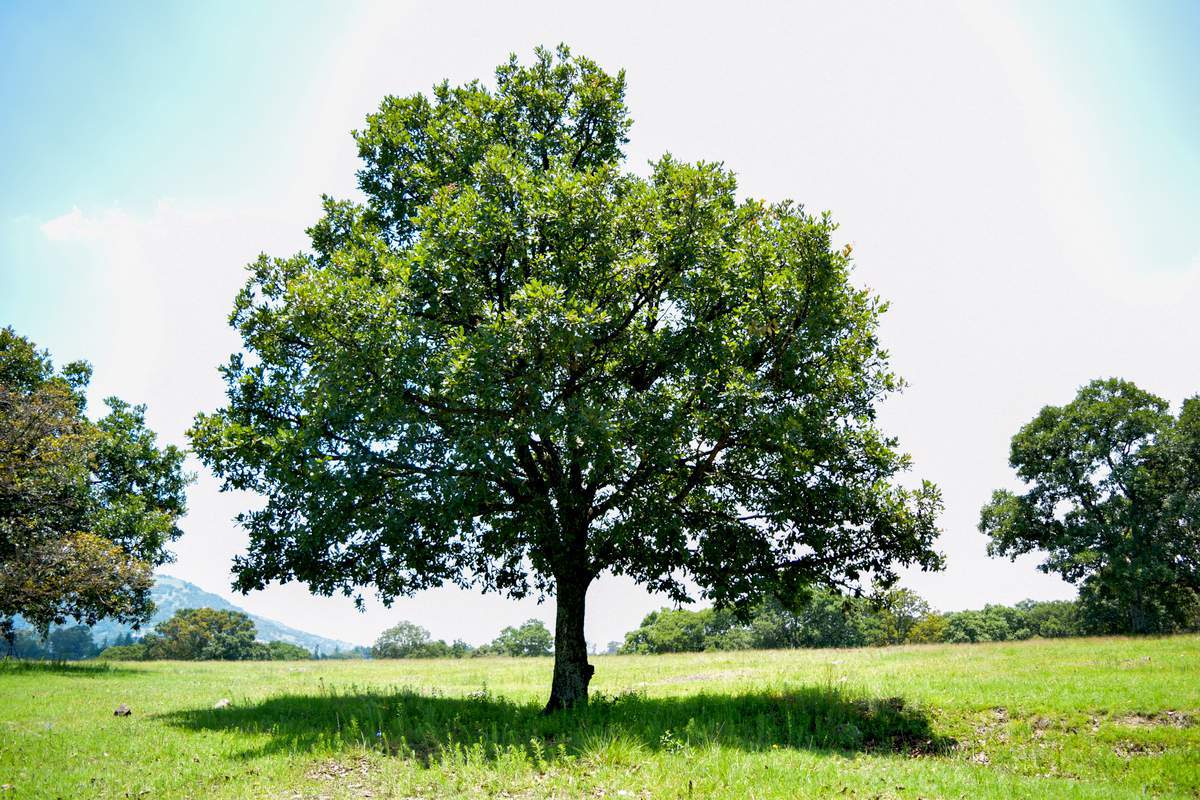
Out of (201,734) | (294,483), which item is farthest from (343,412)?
(201,734)

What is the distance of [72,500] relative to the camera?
100 ft

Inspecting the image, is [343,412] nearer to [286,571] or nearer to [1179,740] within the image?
[286,571]

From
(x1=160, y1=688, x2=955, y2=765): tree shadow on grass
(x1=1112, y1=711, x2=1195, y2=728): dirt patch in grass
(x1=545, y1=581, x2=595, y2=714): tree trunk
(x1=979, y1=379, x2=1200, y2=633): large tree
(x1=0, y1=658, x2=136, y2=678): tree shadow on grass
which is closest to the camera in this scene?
(x1=160, y1=688, x2=955, y2=765): tree shadow on grass

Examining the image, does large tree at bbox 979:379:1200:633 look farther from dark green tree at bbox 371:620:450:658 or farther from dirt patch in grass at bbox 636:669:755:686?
dark green tree at bbox 371:620:450:658

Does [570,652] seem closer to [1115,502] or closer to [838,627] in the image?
[1115,502]

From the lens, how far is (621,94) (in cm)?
1984

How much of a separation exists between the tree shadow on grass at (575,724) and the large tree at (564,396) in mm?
2405

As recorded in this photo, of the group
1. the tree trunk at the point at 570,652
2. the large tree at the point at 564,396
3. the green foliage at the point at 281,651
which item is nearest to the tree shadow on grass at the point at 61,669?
the large tree at the point at 564,396

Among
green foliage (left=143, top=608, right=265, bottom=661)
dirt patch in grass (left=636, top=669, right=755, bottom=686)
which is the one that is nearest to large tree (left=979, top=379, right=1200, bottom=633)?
dirt patch in grass (left=636, top=669, right=755, bottom=686)

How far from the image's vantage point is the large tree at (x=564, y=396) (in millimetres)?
14180

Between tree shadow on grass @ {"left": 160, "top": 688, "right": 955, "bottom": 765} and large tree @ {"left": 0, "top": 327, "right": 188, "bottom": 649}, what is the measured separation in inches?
647

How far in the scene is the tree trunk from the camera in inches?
656

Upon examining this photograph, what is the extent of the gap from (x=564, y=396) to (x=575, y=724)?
7.69 m

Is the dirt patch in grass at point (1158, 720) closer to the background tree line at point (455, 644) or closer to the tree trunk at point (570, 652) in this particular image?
the tree trunk at point (570, 652)
